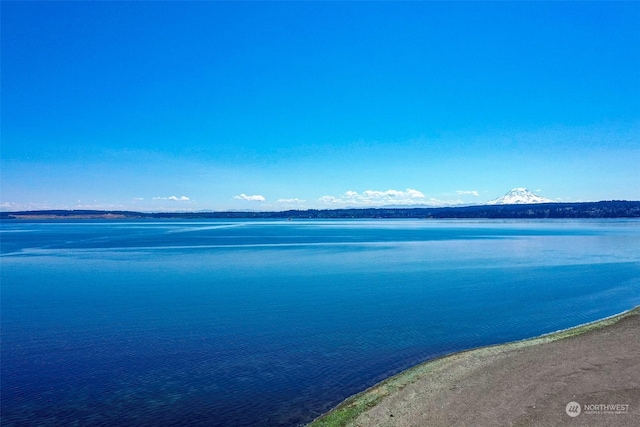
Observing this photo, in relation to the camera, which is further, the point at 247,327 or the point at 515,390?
the point at 247,327

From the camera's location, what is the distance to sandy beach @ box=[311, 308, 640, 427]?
28.0 feet

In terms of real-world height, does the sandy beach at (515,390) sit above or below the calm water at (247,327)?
above

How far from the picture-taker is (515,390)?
9.76 meters

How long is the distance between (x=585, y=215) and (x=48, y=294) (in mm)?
198577

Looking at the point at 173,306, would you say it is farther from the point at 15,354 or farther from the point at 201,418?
the point at 201,418

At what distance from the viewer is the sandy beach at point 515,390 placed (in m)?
8.52

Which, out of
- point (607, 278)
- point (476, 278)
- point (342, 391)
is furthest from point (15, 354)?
point (607, 278)

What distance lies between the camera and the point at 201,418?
32.4 feet

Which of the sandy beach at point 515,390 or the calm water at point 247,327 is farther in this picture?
the calm water at point 247,327

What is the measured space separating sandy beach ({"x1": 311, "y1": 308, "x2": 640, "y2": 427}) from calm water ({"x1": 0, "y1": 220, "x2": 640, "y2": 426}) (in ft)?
4.11

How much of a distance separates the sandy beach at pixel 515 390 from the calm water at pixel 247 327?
4.11ft

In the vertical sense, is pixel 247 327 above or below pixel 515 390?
below

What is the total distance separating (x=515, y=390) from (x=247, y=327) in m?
10.1

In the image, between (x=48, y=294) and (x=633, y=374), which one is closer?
(x=633, y=374)
